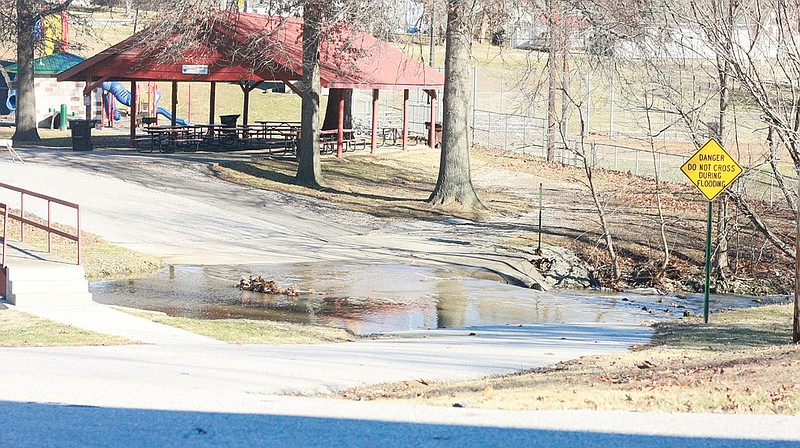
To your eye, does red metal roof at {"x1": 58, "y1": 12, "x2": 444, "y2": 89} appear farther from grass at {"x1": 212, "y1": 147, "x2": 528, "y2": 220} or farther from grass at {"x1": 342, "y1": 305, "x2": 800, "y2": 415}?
grass at {"x1": 342, "y1": 305, "x2": 800, "y2": 415}

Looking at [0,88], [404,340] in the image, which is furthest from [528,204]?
[0,88]

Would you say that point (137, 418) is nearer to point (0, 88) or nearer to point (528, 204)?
point (528, 204)

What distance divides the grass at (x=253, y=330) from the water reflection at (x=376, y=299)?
790 millimetres

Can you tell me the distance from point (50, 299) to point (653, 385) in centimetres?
852

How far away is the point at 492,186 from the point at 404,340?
21119mm

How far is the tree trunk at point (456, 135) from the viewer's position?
27672mm

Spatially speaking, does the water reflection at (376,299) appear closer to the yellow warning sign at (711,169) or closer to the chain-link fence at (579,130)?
the yellow warning sign at (711,169)

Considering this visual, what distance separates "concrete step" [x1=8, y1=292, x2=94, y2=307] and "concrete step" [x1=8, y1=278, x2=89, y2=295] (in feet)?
0.20

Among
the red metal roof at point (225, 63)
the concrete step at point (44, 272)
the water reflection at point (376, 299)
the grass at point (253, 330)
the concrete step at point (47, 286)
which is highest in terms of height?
the red metal roof at point (225, 63)

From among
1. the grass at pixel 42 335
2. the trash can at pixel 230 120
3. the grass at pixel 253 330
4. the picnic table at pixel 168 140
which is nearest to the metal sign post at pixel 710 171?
the grass at pixel 253 330

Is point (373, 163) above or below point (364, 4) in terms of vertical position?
below

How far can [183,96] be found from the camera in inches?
2660

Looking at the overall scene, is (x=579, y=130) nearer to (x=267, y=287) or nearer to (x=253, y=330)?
(x=267, y=287)

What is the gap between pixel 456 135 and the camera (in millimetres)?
28453
